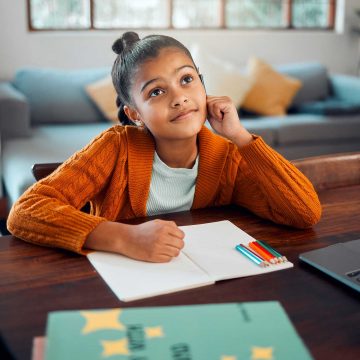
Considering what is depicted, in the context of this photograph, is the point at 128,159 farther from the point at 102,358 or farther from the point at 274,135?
the point at 274,135

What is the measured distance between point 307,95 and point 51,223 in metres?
3.60

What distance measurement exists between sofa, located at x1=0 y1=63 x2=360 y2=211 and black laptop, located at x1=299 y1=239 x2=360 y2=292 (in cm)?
200

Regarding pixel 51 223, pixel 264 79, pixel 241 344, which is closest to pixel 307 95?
pixel 264 79

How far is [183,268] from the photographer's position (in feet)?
3.18

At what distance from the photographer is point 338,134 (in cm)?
398

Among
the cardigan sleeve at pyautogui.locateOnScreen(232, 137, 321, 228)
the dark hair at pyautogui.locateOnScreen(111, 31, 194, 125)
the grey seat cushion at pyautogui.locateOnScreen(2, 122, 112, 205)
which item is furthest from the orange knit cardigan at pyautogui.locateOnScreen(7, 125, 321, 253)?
the grey seat cushion at pyautogui.locateOnScreen(2, 122, 112, 205)

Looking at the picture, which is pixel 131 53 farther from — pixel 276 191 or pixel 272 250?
pixel 272 250

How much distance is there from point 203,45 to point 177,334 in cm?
399

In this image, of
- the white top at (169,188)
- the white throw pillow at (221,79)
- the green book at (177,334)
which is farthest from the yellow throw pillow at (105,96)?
the green book at (177,334)

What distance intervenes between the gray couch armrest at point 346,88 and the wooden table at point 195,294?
335cm

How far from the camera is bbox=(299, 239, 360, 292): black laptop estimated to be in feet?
3.02

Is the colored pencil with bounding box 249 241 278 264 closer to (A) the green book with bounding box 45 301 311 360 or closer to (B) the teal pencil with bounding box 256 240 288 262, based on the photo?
(B) the teal pencil with bounding box 256 240 288 262

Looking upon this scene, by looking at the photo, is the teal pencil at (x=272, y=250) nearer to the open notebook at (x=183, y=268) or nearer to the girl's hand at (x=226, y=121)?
the open notebook at (x=183, y=268)

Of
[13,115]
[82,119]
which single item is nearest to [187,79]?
[13,115]
